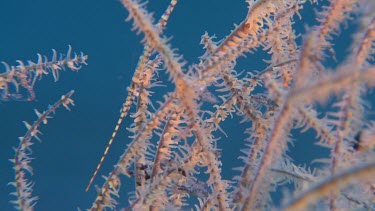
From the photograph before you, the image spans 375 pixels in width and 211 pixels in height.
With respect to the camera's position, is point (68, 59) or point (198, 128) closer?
point (198, 128)

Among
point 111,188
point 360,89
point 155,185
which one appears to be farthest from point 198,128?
point 360,89

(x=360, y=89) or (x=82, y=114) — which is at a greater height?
(x=82, y=114)

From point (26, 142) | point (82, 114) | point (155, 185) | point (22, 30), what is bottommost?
point (155, 185)

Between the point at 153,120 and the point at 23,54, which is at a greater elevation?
the point at 23,54

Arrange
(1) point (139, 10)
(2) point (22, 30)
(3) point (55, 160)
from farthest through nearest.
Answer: (2) point (22, 30)
(3) point (55, 160)
(1) point (139, 10)

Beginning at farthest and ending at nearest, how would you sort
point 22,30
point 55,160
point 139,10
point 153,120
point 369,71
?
point 22,30
point 55,160
point 153,120
point 139,10
point 369,71

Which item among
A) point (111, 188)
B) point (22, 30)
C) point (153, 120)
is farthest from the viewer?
point (22, 30)

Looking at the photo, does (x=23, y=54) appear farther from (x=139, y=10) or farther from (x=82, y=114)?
(x=139, y=10)

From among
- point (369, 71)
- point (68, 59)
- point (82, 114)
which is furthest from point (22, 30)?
point (369, 71)

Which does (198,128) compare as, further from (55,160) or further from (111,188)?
(55,160)
